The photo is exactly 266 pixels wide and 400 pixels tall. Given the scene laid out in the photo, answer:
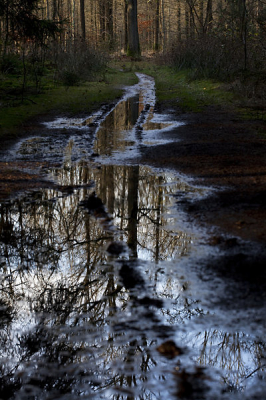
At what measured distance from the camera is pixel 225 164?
5914mm

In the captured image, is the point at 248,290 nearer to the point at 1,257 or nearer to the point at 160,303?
the point at 160,303

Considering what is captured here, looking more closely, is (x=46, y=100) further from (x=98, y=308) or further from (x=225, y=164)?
(x=98, y=308)

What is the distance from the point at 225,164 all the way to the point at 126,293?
3.63 meters

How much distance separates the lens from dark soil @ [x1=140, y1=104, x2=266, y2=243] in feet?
12.9

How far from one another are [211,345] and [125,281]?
840 millimetres

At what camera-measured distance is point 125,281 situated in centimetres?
290

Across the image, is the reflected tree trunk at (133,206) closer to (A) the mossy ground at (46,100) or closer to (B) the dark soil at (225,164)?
(B) the dark soil at (225,164)

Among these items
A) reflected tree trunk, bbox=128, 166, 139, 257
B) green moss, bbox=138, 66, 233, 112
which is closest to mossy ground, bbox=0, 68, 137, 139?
green moss, bbox=138, 66, 233, 112

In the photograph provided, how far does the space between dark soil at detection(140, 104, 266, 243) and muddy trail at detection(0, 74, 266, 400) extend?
82 millimetres

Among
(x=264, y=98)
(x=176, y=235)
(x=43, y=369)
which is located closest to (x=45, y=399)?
(x=43, y=369)

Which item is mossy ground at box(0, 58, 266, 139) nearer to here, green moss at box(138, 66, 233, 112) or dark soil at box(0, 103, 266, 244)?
green moss at box(138, 66, 233, 112)

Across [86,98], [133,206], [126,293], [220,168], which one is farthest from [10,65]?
[126,293]

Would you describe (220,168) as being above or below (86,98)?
below

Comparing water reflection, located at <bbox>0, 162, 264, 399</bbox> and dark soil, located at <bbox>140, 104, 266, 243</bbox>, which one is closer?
water reflection, located at <bbox>0, 162, 264, 399</bbox>
